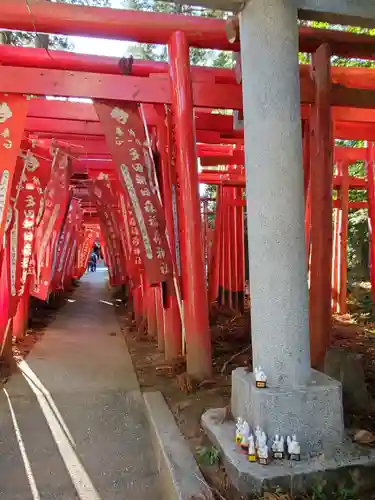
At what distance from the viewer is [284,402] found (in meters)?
2.83

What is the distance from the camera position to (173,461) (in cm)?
307

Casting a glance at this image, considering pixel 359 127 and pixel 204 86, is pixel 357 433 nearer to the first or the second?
pixel 204 86

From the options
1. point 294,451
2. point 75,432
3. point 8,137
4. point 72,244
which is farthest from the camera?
point 72,244

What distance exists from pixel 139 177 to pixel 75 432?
2685mm

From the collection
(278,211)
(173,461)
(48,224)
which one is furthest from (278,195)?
(48,224)

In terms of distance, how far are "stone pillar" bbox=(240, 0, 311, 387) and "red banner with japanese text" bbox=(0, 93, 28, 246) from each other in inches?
107

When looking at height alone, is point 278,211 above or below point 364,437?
above

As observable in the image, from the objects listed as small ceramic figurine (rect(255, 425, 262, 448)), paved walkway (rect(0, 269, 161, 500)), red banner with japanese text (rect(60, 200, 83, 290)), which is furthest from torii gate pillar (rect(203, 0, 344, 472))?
red banner with japanese text (rect(60, 200, 83, 290))

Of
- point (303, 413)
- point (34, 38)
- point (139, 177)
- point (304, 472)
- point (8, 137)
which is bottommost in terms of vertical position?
point (304, 472)

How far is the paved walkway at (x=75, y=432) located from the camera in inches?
134

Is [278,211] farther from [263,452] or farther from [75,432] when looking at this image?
[75,432]

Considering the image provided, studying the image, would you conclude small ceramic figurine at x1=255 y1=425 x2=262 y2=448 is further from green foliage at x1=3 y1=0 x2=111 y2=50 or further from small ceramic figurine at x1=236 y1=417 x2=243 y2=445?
green foliage at x1=3 y1=0 x2=111 y2=50

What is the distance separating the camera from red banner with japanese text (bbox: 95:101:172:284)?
4.90m

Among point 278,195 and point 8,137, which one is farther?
point 8,137
